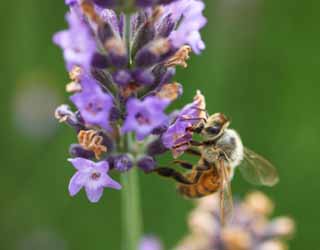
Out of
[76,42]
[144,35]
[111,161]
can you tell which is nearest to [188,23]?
[144,35]

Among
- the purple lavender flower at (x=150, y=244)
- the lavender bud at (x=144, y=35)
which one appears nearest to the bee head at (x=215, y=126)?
the lavender bud at (x=144, y=35)

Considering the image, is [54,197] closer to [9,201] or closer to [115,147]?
[9,201]

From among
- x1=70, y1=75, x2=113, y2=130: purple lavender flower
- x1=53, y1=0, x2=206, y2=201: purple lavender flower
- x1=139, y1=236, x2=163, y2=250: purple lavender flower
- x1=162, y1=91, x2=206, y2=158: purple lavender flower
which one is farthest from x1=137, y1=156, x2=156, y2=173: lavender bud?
x1=139, y1=236, x2=163, y2=250: purple lavender flower

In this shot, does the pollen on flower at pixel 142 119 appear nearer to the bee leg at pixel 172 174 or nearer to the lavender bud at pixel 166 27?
the lavender bud at pixel 166 27

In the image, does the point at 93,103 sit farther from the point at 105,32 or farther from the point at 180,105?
the point at 180,105

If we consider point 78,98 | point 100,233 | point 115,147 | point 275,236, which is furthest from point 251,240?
point 100,233

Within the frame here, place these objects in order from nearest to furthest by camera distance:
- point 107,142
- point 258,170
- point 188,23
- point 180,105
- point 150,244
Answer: point 188,23
point 107,142
point 258,170
point 150,244
point 180,105
